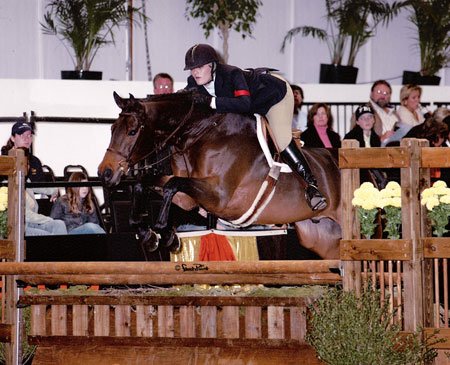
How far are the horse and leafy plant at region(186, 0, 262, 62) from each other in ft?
15.6

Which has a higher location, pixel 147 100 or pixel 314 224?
pixel 147 100

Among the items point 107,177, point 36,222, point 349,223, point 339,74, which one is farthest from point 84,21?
point 349,223

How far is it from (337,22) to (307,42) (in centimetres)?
71

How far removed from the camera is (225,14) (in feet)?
37.3

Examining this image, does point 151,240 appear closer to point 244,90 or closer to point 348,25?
point 244,90

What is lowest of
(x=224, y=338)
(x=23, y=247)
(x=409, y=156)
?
(x=224, y=338)

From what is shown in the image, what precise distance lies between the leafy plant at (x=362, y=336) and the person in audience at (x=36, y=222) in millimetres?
3108

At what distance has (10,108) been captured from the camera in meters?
10.1

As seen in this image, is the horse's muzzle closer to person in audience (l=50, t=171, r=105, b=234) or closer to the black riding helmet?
the black riding helmet

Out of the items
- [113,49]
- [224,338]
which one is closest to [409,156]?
[224,338]

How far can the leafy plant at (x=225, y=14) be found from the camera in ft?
37.3

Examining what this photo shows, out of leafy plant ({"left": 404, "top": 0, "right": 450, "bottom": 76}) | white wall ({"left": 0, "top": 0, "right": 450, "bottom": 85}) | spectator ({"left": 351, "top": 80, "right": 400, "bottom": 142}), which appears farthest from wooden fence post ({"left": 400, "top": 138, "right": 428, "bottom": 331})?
leafy plant ({"left": 404, "top": 0, "right": 450, "bottom": 76})

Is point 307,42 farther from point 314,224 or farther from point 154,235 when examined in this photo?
point 154,235

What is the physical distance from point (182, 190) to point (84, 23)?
15.7 ft
